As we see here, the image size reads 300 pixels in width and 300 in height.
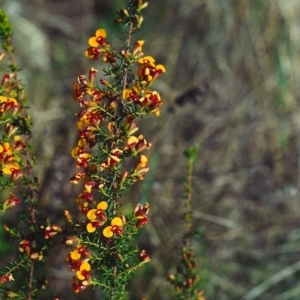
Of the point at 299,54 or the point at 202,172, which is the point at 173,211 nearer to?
the point at 202,172

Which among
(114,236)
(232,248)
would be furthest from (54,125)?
(114,236)

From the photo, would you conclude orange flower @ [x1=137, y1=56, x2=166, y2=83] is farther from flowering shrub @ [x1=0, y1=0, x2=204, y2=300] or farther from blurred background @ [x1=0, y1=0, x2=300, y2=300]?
blurred background @ [x1=0, y1=0, x2=300, y2=300]

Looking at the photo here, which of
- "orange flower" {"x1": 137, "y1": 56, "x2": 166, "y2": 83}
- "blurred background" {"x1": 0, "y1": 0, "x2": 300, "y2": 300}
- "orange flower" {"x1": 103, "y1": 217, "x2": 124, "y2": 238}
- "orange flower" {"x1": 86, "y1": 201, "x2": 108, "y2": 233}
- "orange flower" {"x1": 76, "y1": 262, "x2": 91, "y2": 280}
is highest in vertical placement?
"blurred background" {"x1": 0, "y1": 0, "x2": 300, "y2": 300}

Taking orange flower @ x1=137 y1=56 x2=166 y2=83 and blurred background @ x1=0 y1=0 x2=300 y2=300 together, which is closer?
orange flower @ x1=137 y1=56 x2=166 y2=83

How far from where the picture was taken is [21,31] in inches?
212

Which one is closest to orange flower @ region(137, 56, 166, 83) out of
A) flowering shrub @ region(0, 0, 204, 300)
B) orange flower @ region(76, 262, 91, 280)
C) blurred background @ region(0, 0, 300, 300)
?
flowering shrub @ region(0, 0, 204, 300)

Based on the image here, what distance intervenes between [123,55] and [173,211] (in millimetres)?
2687

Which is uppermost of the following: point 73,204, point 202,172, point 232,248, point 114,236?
point 202,172

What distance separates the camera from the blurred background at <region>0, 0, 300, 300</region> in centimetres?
399

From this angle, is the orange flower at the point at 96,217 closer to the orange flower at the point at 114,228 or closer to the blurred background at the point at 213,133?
the orange flower at the point at 114,228

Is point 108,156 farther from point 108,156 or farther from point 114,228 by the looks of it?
point 114,228

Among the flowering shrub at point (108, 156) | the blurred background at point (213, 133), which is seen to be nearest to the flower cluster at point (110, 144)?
the flowering shrub at point (108, 156)

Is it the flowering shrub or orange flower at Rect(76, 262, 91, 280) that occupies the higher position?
the flowering shrub

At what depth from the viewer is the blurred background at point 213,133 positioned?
399 centimetres
